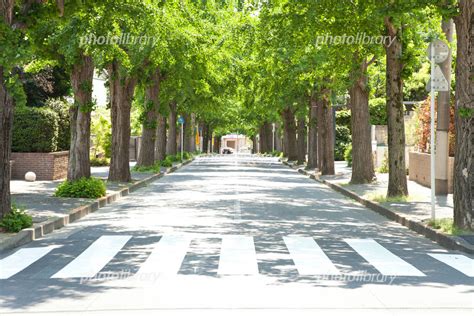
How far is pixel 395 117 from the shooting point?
20.6 m

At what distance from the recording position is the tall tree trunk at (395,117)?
2052cm

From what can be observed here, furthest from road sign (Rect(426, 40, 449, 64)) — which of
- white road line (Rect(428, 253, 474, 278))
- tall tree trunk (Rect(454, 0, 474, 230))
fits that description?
white road line (Rect(428, 253, 474, 278))

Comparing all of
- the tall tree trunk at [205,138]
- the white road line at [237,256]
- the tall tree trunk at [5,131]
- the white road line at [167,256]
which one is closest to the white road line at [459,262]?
the white road line at [237,256]

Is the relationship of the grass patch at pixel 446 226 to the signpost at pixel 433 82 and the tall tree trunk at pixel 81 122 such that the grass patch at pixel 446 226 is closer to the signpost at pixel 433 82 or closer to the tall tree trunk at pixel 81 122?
the signpost at pixel 433 82

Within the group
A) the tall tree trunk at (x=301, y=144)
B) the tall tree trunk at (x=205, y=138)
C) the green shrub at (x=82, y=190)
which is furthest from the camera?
the tall tree trunk at (x=205, y=138)

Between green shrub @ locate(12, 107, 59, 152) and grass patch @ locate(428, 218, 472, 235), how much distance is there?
1838cm

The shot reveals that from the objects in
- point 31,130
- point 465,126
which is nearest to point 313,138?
point 31,130

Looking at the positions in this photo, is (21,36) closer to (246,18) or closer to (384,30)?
(384,30)

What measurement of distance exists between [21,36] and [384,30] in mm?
11124

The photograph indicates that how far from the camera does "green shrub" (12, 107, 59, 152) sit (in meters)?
28.9

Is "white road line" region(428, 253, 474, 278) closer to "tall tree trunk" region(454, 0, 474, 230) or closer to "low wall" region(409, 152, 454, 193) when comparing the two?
"tall tree trunk" region(454, 0, 474, 230)

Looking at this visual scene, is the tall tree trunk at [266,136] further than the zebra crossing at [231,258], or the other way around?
the tall tree trunk at [266,136]

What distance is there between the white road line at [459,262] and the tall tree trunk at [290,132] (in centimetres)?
4607

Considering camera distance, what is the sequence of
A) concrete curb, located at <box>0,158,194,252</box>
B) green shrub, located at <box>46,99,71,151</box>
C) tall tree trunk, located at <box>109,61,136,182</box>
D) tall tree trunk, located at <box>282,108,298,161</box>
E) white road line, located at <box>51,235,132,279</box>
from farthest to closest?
tall tree trunk, located at <box>282,108,298,161</box> < green shrub, located at <box>46,99,71,151</box> < tall tree trunk, located at <box>109,61,136,182</box> < concrete curb, located at <box>0,158,194,252</box> < white road line, located at <box>51,235,132,279</box>
